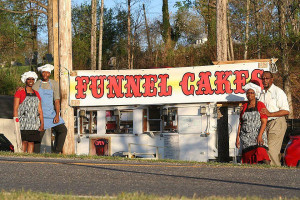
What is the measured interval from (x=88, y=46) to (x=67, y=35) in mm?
34217

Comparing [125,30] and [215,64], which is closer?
[215,64]

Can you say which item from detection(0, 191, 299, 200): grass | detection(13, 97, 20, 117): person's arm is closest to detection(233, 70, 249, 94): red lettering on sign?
detection(13, 97, 20, 117): person's arm

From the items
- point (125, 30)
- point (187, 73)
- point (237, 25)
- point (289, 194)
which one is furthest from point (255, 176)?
point (125, 30)

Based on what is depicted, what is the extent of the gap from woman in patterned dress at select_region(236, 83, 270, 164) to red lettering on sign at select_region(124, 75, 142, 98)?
321 inches

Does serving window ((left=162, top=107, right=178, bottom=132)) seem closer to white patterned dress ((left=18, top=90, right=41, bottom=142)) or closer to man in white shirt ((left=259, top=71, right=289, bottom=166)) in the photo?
white patterned dress ((left=18, top=90, right=41, bottom=142))

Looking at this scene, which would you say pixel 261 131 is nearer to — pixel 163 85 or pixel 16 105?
pixel 16 105

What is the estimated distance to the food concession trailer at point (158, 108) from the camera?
18594mm

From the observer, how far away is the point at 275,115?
11.4m

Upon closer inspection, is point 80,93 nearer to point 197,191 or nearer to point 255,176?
point 255,176

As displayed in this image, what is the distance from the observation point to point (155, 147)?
1909 cm

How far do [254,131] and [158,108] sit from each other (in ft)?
27.8

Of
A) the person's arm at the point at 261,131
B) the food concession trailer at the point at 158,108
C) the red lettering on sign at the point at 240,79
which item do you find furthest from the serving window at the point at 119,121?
the person's arm at the point at 261,131

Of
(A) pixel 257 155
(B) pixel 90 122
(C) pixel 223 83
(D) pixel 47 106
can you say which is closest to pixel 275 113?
(A) pixel 257 155

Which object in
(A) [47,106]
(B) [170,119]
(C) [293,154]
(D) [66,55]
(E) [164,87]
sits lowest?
(C) [293,154]
